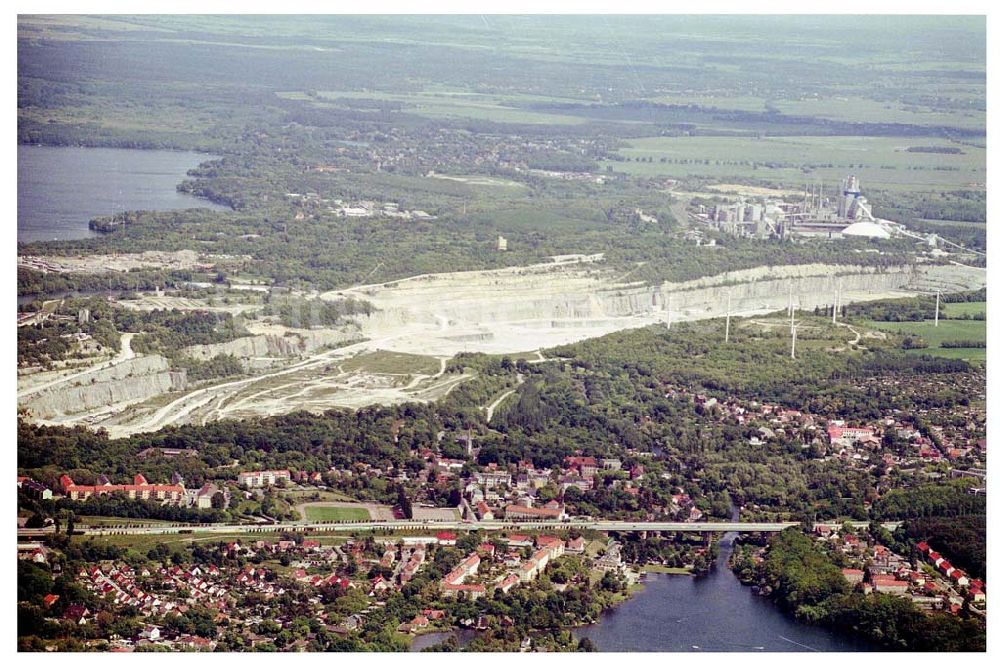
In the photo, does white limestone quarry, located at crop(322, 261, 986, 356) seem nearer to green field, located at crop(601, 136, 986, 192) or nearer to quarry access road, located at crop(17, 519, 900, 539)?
green field, located at crop(601, 136, 986, 192)

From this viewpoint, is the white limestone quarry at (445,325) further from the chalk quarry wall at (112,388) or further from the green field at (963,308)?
the green field at (963,308)

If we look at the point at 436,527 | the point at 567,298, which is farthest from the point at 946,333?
the point at 436,527

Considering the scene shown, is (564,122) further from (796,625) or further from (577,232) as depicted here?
(796,625)

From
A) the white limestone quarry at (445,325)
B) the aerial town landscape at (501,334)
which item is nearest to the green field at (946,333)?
the aerial town landscape at (501,334)

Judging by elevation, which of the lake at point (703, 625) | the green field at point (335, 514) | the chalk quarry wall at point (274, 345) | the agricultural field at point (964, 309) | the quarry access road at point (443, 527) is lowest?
the lake at point (703, 625)

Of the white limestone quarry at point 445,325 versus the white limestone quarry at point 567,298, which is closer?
the white limestone quarry at point 445,325
